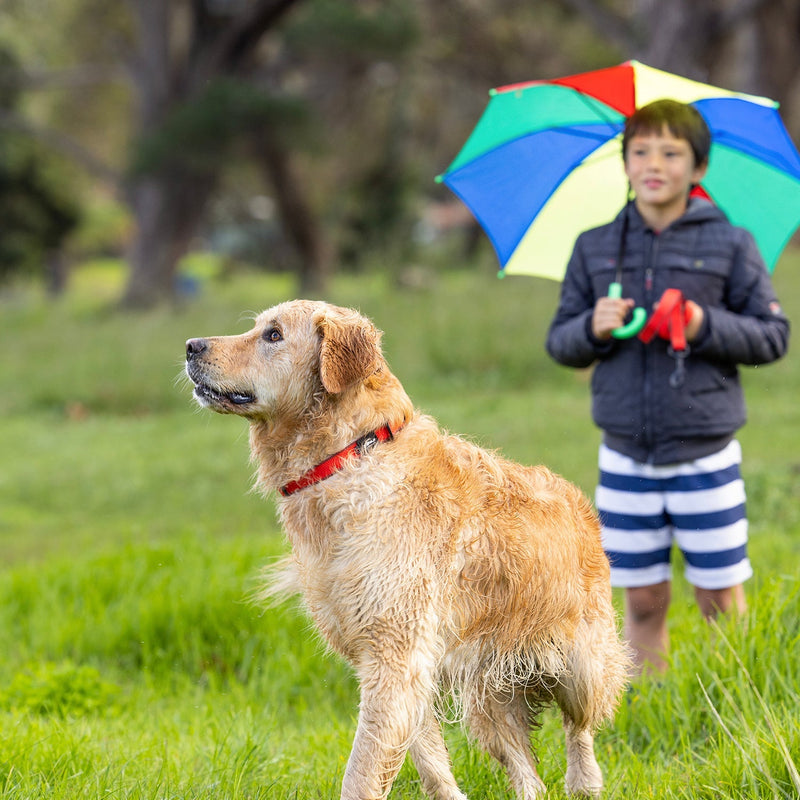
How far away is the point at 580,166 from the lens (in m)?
4.83

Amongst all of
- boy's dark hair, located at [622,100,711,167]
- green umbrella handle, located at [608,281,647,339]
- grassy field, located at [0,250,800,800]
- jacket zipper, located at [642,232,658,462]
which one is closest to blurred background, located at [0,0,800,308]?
grassy field, located at [0,250,800,800]

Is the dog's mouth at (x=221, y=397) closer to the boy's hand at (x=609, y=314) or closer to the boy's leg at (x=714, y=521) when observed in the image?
the boy's hand at (x=609, y=314)

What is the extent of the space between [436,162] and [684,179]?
28.6 m

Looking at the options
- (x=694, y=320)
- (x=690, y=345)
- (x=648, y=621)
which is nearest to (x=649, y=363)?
(x=690, y=345)

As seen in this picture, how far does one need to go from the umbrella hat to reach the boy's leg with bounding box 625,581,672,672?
1.46m

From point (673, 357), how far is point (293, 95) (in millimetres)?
13733

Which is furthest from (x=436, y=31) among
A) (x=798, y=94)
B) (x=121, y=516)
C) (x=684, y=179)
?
(x=684, y=179)

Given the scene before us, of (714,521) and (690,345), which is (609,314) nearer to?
(690,345)

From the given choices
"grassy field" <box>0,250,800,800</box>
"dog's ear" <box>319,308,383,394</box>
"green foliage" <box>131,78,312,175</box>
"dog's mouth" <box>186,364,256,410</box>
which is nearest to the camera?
"dog's ear" <box>319,308,383,394</box>

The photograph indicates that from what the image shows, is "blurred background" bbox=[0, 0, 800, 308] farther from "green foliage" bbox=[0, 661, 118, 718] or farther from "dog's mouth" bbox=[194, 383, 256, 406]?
"dog's mouth" bbox=[194, 383, 256, 406]

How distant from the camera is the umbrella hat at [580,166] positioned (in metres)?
4.46

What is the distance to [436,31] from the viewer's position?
22.5m

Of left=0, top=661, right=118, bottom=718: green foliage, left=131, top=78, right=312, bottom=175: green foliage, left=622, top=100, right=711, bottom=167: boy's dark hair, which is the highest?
left=131, top=78, right=312, bottom=175: green foliage

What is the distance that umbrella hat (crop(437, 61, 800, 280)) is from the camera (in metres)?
4.46
